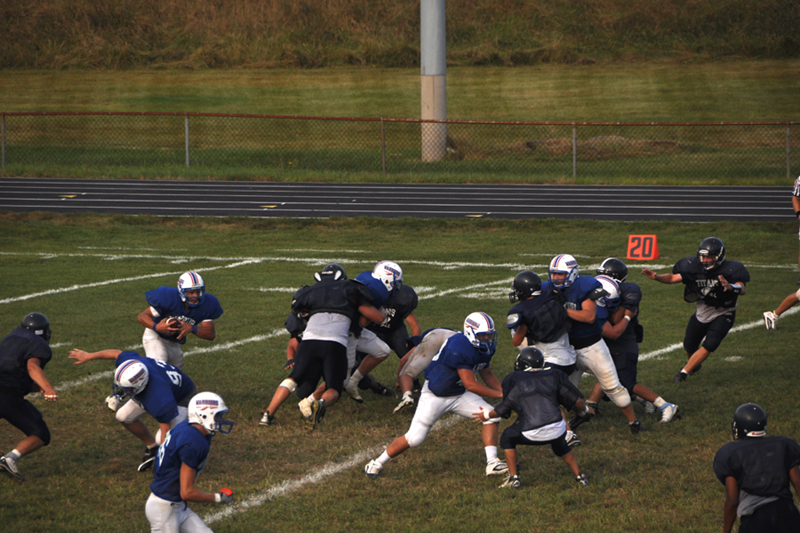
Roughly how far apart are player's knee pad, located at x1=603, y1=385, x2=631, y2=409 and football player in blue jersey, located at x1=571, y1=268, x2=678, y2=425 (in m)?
0.41

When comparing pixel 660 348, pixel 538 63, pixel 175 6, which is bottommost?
pixel 660 348

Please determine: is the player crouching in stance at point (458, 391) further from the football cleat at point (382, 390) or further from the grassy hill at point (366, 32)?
the grassy hill at point (366, 32)

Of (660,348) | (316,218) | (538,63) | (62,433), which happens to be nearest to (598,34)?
(538,63)

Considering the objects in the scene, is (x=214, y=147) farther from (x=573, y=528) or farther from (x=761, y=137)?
(x=573, y=528)

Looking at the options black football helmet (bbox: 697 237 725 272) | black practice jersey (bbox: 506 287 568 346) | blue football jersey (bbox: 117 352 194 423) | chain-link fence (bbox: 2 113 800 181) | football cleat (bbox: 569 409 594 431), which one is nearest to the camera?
blue football jersey (bbox: 117 352 194 423)

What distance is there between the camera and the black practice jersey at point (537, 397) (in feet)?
22.3

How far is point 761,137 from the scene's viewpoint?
33.8 meters

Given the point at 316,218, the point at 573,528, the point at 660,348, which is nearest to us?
the point at 573,528

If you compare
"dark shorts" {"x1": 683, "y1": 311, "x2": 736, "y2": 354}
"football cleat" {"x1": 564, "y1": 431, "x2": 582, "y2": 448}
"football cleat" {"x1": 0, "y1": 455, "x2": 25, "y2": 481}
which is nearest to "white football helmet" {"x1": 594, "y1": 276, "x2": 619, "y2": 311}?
"football cleat" {"x1": 564, "y1": 431, "x2": 582, "y2": 448}

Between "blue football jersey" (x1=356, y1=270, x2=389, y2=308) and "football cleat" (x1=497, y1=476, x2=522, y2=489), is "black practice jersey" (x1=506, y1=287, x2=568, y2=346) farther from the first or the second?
"blue football jersey" (x1=356, y1=270, x2=389, y2=308)

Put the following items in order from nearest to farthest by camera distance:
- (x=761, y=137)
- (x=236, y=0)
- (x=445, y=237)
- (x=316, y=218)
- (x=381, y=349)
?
(x=381, y=349) < (x=445, y=237) < (x=316, y=218) < (x=761, y=137) < (x=236, y=0)

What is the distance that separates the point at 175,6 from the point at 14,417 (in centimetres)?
4970

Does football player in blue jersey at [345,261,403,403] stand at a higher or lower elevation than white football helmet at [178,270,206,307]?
lower

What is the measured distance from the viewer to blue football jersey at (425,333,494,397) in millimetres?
7254
